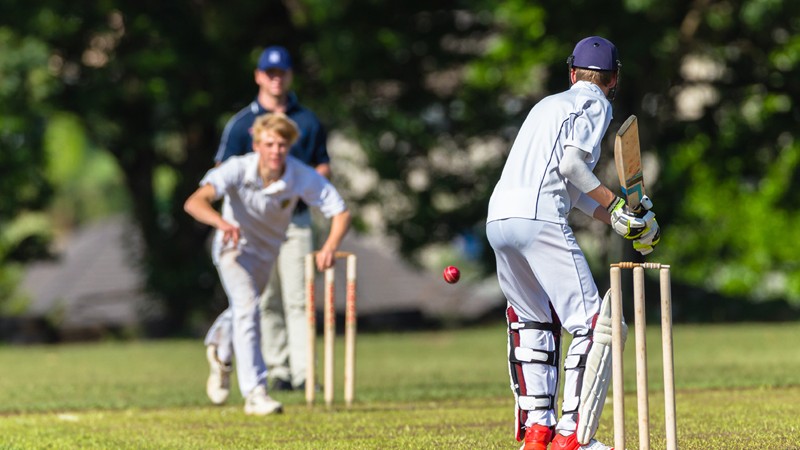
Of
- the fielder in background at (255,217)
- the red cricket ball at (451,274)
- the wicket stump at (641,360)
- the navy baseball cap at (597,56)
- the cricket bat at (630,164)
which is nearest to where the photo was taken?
the wicket stump at (641,360)

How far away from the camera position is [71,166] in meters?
51.2

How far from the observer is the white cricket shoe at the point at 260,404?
28.8 ft

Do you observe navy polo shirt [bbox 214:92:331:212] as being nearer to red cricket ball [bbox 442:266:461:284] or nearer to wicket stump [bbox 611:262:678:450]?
red cricket ball [bbox 442:266:461:284]

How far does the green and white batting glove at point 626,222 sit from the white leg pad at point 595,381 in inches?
10.2

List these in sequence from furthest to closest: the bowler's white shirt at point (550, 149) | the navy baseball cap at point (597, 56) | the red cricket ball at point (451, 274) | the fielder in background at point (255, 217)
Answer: the fielder in background at point (255, 217), the red cricket ball at point (451, 274), the navy baseball cap at point (597, 56), the bowler's white shirt at point (550, 149)

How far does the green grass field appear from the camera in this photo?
24.6 feet

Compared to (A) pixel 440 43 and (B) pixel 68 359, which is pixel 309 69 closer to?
(A) pixel 440 43

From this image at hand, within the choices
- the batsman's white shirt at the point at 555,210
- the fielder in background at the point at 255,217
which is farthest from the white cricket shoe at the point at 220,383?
the batsman's white shirt at the point at 555,210

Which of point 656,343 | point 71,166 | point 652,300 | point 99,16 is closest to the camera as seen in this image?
point 656,343

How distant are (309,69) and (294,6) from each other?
0.92m

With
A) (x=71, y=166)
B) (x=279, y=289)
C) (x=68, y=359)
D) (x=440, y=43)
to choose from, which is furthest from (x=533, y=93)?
(x=71, y=166)

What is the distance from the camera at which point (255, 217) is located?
923cm

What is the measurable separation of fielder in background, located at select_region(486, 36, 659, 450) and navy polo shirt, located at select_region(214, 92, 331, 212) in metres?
3.93

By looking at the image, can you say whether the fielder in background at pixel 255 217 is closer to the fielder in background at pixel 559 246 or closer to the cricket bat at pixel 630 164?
the fielder in background at pixel 559 246
